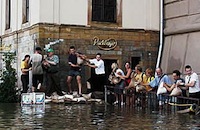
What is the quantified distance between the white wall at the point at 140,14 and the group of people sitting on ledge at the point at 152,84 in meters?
3.73

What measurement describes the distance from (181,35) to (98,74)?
3.82 m

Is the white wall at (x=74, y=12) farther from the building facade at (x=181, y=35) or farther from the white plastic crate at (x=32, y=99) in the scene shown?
the white plastic crate at (x=32, y=99)

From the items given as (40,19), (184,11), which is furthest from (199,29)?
(40,19)

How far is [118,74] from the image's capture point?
19.1 m

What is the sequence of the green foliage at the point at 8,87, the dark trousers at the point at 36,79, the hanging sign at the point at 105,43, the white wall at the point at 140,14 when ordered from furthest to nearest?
the white wall at the point at 140,14 → the hanging sign at the point at 105,43 → the dark trousers at the point at 36,79 → the green foliage at the point at 8,87

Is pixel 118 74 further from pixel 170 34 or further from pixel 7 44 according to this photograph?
pixel 7 44

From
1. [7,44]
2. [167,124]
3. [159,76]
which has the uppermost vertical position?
[7,44]

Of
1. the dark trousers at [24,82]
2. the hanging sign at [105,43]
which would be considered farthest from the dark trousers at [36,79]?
the hanging sign at [105,43]

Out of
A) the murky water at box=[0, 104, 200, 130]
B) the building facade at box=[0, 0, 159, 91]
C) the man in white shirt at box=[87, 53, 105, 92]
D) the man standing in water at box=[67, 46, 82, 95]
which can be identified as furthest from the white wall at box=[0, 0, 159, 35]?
the murky water at box=[0, 104, 200, 130]

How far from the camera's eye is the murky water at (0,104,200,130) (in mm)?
11266

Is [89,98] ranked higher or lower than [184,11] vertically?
lower

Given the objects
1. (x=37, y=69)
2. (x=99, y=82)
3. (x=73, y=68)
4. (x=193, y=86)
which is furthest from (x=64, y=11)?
(x=193, y=86)

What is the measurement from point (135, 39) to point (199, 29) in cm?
386

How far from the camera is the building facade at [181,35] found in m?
20.1
